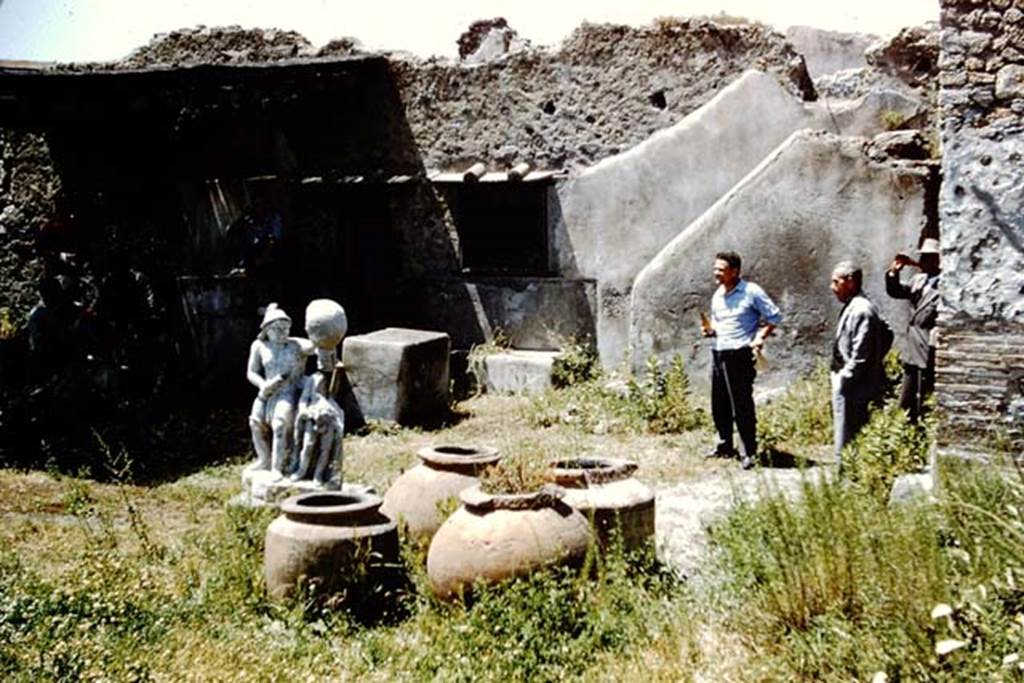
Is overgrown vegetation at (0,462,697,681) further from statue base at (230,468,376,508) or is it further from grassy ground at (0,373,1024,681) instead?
statue base at (230,468,376,508)

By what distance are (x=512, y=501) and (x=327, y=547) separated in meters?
1.00

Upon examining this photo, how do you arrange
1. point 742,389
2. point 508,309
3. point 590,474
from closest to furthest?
point 590,474 → point 742,389 → point 508,309

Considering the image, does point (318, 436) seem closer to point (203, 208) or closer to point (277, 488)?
point (277, 488)

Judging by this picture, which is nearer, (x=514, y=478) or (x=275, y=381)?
(x=514, y=478)

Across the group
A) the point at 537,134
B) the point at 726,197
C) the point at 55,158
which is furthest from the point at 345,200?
the point at 726,197

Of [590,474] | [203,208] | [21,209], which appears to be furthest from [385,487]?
[21,209]

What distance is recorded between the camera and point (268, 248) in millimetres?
13078

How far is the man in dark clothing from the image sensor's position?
8625mm

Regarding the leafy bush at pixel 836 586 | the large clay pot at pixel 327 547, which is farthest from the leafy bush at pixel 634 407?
the leafy bush at pixel 836 586

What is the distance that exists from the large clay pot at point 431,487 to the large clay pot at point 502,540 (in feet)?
1.87

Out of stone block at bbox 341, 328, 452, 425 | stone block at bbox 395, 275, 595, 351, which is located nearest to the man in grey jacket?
stone block at bbox 341, 328, 452, 425

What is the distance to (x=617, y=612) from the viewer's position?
560 centimetres

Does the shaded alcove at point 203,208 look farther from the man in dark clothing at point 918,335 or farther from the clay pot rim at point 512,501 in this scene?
the man in dark clothing at point 918,335

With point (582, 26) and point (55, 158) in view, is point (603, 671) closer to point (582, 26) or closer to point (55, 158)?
point (582, 26)
